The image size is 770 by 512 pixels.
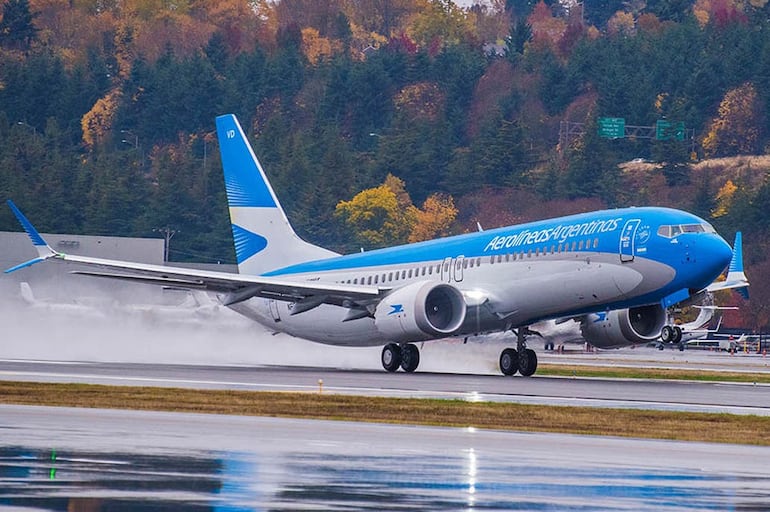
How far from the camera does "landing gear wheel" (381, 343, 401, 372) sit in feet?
163

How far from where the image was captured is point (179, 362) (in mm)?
57000

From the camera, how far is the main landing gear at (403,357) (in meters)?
49.6

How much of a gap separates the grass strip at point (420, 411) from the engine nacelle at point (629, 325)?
48.6ft

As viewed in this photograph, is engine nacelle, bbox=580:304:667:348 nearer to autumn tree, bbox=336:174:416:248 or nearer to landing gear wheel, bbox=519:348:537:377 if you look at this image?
landing gear wheel, bbox=519:348:537:377

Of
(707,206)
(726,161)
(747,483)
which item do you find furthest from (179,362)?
(726,161)

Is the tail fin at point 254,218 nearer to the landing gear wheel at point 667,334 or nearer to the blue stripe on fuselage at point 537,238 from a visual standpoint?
the blue stripe on fuselage at point 537,238

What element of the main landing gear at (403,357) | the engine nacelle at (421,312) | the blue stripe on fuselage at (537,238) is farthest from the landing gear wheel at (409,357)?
the blue stripe on fuselage at (537,238)

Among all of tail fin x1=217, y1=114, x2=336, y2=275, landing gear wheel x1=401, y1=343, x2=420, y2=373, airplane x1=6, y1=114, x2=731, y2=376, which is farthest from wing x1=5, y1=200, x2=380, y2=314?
tail fin x1=217, y1=114, x2=336, y2=275

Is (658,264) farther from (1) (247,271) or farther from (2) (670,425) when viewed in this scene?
(1) (247,271)

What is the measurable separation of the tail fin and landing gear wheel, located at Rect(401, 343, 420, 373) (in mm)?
8684

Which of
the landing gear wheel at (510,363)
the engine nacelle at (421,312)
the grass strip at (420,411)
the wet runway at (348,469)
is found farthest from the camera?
the landing gear wheel at (510,363)

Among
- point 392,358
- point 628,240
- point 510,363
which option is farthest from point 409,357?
point 628,240

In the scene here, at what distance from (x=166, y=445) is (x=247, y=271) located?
118 ft

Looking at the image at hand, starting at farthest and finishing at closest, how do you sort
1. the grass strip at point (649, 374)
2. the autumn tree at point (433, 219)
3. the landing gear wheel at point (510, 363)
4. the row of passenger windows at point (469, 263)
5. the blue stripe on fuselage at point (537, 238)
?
the autumn tree at point (433, 219) < the grass strip at point (649, 374) < the landing gear wheel at point (510, 363) < the row of passenger windows at point (469, 263) < the blue stripe on fuselage at point (537, 238)
